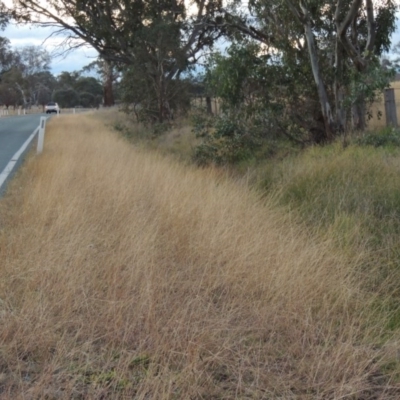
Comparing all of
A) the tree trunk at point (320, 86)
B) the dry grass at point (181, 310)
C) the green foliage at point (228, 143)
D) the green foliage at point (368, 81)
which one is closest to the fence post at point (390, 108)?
the tree trunk at point (320, 86)

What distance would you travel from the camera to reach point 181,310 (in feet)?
11.3

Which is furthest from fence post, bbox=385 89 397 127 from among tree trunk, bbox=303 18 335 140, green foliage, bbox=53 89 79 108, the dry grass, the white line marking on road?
green foliage, bbox=53 89 79 108

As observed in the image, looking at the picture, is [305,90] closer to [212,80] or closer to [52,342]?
[212,80]

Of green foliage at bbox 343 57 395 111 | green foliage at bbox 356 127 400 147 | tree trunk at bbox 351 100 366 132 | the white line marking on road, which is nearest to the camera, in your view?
green foliage at bbox 343 57 395 111

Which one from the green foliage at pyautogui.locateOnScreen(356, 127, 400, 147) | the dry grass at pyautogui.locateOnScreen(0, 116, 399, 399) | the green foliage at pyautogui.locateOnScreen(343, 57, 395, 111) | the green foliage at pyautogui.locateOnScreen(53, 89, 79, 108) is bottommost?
the dry grass at pyautogui.locateOnScreen(0, 116, 399, 399)

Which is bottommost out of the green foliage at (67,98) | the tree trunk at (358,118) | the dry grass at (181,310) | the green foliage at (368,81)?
the dry grass at (181,310)

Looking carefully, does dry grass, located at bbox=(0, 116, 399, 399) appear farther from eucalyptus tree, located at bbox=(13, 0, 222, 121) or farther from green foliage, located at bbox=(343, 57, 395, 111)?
eucalyptus tree, located at bbox=(13, 0, 222, 121)

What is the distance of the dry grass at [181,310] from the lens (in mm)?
2777

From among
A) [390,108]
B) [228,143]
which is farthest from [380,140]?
[390,108]

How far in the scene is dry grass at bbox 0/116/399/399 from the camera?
9.11 feet

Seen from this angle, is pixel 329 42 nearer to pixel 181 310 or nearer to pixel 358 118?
pixel 358 118

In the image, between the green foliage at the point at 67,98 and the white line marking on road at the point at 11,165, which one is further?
the green foliage at the point at 67,98

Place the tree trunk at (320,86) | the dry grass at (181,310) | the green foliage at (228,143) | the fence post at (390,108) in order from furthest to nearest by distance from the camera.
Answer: the fence post at (390,108)
the tree trunk at (320,86)
the green foliage at (228,143)
the dry grass at (181,310)

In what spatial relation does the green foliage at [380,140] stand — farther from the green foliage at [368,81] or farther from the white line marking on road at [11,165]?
the white line marking on road at [11,165]
